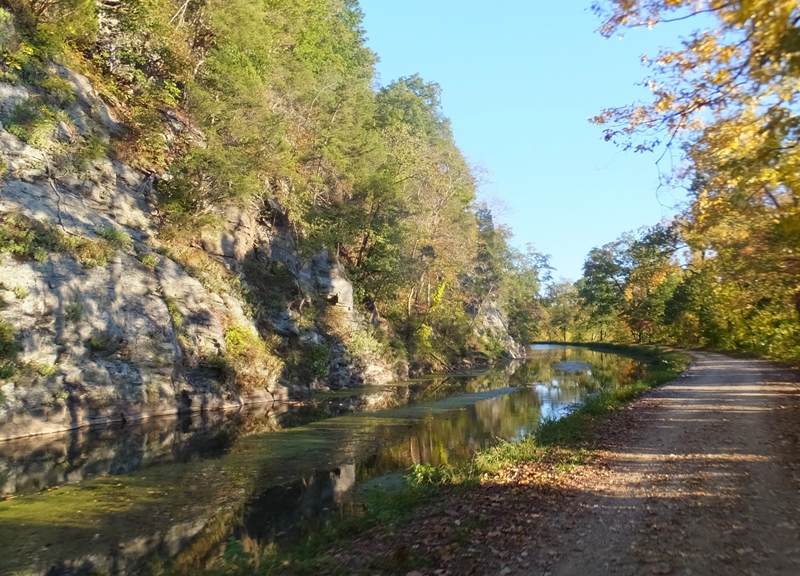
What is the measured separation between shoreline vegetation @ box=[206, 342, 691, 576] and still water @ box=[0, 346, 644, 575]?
1.09 metres

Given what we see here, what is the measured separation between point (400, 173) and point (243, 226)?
1504cm

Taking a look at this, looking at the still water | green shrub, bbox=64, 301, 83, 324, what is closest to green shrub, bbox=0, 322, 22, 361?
green shrub, bbox=64, 301, 83, 324

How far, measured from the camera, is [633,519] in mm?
7254

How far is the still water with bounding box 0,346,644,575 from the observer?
846cm

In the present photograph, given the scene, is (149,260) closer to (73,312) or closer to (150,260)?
(150,260)

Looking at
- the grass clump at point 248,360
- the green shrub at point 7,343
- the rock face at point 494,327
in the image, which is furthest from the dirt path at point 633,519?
the rock face at point 494,327

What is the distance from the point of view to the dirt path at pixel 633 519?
19.5 ft

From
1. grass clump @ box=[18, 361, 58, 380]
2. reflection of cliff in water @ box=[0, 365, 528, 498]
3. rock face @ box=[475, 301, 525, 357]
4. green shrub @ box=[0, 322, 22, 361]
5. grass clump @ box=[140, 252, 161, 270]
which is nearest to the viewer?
reflection of cliff in water @ box=[0, 365, 528, 498]

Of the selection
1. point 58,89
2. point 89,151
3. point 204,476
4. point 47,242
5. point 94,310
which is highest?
point 58,89

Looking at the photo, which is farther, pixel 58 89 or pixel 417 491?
pixel 58 89

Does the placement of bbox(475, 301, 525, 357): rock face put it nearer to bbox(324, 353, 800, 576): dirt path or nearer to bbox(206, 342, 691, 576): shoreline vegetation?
bbox(206, 342, 691, 576): shoreline vegetation

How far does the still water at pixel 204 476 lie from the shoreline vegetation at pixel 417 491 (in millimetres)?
1094

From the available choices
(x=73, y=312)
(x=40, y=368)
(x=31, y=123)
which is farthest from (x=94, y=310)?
(x=31, y=123)

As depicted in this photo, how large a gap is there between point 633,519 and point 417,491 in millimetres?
3372
